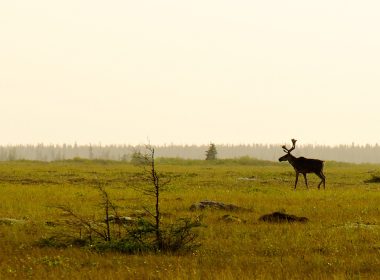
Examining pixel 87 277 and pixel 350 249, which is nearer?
pixel 87 277

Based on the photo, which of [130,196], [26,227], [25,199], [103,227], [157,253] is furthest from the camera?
[130,196]

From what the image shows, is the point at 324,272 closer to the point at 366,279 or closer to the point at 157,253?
the point at 366,279

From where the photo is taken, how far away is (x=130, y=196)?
84.5 feet

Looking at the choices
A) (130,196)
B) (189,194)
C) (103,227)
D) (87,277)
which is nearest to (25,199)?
(130,196)

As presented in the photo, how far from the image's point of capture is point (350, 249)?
12.0m

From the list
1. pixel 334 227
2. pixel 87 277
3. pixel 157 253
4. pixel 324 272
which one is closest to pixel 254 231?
pixel 334 227

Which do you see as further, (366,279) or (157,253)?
(157,253)

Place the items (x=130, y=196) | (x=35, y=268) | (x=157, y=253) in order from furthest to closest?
1. (x=130, y=196)
2. (x=157, y=253)
3. (x=35, y=268)

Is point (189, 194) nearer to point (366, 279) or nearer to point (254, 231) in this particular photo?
point (254, 231)

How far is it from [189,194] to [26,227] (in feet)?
40.2

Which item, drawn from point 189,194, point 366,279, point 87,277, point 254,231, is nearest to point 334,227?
point 254,231

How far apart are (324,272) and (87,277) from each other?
417 centimetres

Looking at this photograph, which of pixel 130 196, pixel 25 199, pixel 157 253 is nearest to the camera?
pixel 157 253

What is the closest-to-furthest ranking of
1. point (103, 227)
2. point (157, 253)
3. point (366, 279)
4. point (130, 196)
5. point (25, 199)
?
1. point (366, 279)
2. point (157, 253)
3. point (103, 227)
4. point (25, 199)
5. point (130, 196)
